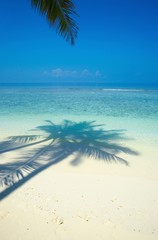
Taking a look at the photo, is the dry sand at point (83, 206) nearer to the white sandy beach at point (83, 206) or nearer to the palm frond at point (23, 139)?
the white sandy beach at point (83, 206)

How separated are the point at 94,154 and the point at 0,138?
4.51 meters

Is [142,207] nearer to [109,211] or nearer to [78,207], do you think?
[109,211]

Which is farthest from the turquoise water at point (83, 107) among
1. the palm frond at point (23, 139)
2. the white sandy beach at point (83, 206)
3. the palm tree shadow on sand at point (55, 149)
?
the white sandy beach at point (83, 206)

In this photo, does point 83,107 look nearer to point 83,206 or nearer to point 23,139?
point 23,139

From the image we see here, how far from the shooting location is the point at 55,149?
283 inches

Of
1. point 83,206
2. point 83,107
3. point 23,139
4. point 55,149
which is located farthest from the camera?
point 83,107

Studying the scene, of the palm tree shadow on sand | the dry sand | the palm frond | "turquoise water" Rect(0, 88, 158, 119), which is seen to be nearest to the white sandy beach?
the dry sand

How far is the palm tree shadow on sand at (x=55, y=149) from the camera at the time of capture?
4949 millimetres

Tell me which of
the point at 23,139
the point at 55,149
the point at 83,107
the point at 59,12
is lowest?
the point at 83,107

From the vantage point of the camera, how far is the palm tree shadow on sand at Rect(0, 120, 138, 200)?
4949 millimetres

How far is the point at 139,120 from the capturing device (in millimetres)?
12594

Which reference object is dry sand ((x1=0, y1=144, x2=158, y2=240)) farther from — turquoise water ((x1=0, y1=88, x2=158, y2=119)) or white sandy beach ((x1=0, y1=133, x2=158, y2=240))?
turquoise water ((x1=0, y1=88, x2=158, y2=119))

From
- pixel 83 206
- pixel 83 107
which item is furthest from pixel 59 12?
pixel 83 107

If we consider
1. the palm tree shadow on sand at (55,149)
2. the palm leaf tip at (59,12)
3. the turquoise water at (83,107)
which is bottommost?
the turquoise water at (83,107)
